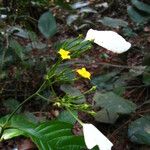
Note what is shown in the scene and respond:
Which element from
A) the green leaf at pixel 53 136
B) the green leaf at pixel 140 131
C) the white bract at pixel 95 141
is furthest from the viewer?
the green leaf at pixel 140 131

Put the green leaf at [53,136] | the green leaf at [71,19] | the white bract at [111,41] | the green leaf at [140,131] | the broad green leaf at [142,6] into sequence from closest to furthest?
the white bract at [111,41]
the green leaf at [53,136]
the green leaf at [140,131]
the broad green leaf at [142,6]
the green leaf at [71,19]

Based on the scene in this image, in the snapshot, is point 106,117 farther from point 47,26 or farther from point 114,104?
point 47,26

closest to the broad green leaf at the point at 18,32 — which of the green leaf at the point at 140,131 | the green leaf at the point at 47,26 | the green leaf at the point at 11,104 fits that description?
the green leaf at the point at 47,26

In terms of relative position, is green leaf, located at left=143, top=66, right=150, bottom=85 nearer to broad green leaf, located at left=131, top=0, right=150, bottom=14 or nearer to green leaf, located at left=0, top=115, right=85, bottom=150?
broad green leaf, located at left=131, top=0, right=150, bottom=14

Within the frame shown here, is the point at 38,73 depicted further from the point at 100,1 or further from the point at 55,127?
the point at 100,1

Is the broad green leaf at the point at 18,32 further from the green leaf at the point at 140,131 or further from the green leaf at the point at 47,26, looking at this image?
the green leaf at the point at 140,131

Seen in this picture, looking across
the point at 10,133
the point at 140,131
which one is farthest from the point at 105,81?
the point at 10,133
